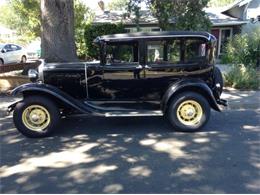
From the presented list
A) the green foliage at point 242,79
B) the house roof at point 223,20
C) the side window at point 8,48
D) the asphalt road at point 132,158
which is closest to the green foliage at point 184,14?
the green foliage at point 242,79

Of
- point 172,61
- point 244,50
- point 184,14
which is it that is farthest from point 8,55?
point 172,61

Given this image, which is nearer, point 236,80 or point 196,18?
point 236,80

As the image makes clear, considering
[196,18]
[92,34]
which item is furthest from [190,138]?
[92,34]

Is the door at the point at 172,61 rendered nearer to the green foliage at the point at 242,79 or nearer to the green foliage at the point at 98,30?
the green foliage at the point at 242,79

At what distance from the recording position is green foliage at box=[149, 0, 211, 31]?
50.1 ft

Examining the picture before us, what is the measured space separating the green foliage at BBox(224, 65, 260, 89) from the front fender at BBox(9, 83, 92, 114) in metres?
5.94

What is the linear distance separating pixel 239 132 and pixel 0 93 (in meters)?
7.05

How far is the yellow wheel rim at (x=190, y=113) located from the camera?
6.34 meters

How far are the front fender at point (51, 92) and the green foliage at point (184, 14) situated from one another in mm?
9913

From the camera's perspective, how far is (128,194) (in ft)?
13.1

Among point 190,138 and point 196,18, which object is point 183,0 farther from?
point 190,138

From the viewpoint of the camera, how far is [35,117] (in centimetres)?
618

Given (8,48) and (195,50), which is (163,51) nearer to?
(195,50)

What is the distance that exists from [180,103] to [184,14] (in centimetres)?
996
